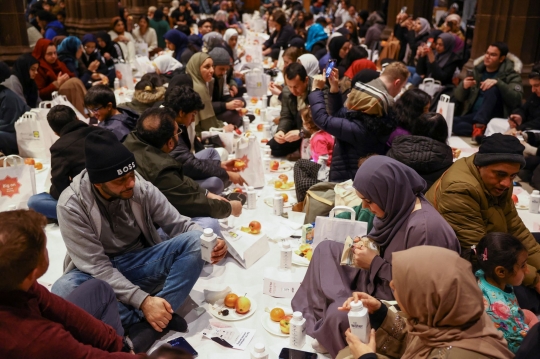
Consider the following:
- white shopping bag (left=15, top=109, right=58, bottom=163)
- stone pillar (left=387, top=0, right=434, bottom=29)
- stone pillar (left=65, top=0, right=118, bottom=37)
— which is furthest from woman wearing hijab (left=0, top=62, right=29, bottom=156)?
stone pillar (left=387, top=0, right=434, bottom=29)

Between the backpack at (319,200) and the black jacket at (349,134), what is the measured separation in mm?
227

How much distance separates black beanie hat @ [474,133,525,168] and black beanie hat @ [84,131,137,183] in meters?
2.06

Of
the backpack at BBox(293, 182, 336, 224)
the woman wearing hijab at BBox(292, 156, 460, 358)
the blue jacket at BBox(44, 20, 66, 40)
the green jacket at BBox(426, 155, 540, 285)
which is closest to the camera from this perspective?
the woman wearing hijab at BBox(292, 156, 460, 358)

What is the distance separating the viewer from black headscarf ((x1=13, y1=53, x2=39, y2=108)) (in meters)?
7.16

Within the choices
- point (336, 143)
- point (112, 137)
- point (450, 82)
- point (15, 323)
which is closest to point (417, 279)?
point (15, 323)

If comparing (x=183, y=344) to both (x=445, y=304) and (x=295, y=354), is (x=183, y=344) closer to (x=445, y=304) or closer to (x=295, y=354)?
(x=295, y=354)

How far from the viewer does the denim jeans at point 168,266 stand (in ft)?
10.4

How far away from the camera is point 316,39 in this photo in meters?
9.60

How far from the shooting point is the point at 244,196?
489cm

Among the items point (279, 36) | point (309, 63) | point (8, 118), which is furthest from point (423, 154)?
point (279, 36)

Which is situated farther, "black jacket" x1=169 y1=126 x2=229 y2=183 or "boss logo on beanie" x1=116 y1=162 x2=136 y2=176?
"black jacket" x1=169 y1=126 x2=229 y2=183

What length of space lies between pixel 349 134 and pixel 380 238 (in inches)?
57.9

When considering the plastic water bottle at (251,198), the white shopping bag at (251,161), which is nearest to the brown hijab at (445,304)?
the plastic water bottle at (251,198)

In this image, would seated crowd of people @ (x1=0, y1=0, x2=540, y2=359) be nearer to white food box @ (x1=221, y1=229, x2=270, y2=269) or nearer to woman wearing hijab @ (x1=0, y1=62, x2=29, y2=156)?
woman wearing hijab @ (x1=0, y1=62, x2=29, y2=156)
